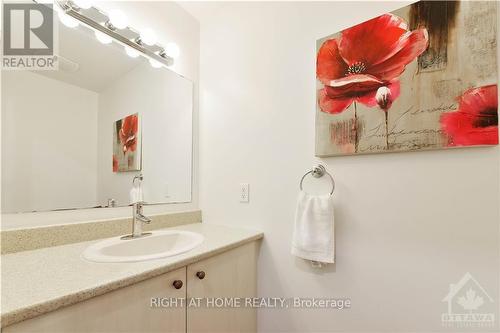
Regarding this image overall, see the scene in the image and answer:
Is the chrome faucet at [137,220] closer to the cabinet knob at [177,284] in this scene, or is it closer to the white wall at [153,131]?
the white wall at [153,131]

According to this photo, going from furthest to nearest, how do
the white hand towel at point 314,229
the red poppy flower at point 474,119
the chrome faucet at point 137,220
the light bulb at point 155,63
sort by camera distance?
the light bulb at point 155,63 < the chrome faucet at point 137,220 < the white hand towel at point 314,229 < the red poppy flower at point 474,119

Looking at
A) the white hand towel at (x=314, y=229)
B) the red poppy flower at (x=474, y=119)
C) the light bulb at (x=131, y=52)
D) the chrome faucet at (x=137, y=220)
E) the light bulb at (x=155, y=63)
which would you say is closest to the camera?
the red poppy flower at (x=474, y=119)

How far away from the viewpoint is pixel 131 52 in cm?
131

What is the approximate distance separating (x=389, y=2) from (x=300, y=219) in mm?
1022

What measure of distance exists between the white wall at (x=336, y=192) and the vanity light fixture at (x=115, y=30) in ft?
1.11

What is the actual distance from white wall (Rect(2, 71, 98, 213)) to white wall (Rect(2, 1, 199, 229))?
0.05 meters

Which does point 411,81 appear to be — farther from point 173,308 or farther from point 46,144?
point 46,144

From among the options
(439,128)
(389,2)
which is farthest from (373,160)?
(389,2)

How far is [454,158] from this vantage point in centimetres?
86

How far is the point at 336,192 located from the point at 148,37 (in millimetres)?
1332

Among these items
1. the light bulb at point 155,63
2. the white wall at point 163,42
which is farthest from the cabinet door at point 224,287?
the light bulb at point 155,63

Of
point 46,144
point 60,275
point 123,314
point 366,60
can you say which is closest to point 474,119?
point 366,60

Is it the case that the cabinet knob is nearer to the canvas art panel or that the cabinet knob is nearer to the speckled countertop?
the speckled countertop

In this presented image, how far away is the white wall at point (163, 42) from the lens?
1.04 meters
